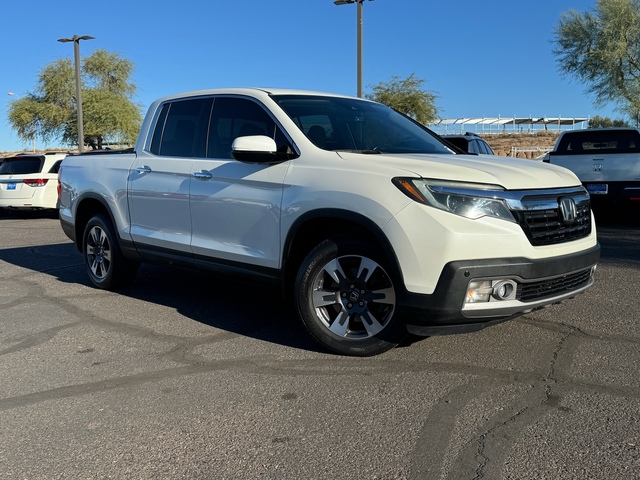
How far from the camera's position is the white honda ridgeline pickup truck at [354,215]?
388cm

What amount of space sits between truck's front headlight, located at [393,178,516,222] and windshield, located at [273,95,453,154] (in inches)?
35.7

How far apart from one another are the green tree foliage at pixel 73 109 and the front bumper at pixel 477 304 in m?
37.0

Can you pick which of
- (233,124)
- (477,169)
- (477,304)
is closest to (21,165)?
(233,124)

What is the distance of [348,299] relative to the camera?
172 inches

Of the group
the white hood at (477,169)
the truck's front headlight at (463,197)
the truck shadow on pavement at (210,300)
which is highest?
the white hood at (477,169)

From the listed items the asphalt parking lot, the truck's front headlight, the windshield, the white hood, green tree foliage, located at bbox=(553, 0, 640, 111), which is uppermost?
green tree foliage, located at bbox=(553, 0, 640, 111)

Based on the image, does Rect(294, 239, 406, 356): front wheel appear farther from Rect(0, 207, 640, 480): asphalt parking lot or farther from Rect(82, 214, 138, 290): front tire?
Rect(82, 214, 138, 290): front tire

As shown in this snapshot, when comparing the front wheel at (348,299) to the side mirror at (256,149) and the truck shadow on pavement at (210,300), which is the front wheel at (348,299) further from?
the side mirror at (256,149)

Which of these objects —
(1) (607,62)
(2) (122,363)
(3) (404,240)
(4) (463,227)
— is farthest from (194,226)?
(1) (607,62)

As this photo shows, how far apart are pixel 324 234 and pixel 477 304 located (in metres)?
1.24

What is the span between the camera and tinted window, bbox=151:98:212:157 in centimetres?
555

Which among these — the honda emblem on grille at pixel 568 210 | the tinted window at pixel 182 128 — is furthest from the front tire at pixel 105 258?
the honda emblem on grille at pixel 568 210

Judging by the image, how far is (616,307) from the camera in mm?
5594

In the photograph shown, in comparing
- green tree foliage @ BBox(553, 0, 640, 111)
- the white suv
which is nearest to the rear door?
the white suv
